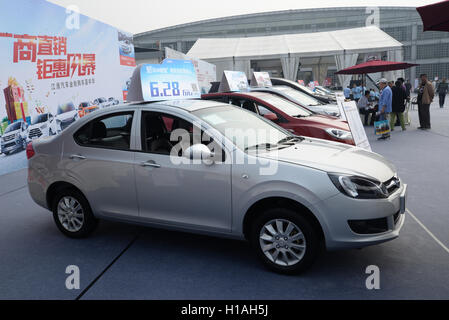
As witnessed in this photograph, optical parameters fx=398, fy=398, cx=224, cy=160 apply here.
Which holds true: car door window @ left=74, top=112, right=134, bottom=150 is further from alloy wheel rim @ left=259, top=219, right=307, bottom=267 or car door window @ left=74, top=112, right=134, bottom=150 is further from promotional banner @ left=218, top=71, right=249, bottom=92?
promotional banner @ left=218, top=71, right=249, bottom=92

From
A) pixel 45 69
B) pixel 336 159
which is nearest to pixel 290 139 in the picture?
pixel 336 159

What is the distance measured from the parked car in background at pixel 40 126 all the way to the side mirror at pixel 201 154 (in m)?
6.73

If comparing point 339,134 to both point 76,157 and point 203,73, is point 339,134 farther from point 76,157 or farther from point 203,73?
point 203,73

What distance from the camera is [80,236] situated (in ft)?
14.7

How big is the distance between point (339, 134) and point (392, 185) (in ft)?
11.4

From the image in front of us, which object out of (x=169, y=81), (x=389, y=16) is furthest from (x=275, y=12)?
(x=169, y=81)

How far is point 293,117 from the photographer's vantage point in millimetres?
7188

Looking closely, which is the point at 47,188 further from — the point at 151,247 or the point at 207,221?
the point at 207,221

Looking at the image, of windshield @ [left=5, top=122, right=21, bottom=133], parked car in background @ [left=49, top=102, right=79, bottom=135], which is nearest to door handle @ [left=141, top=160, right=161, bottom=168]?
windshield @ [left=5, top=122, right=21, bottom=133]

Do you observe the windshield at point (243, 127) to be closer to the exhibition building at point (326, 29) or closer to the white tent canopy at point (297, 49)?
the white tent canopy at point (297, 49)

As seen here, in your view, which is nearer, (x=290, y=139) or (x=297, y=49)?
(x=290, y=139)

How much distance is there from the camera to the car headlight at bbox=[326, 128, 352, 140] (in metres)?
6.81

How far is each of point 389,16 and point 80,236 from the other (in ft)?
218

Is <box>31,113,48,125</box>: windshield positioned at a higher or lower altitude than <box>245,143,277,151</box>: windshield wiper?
higher
